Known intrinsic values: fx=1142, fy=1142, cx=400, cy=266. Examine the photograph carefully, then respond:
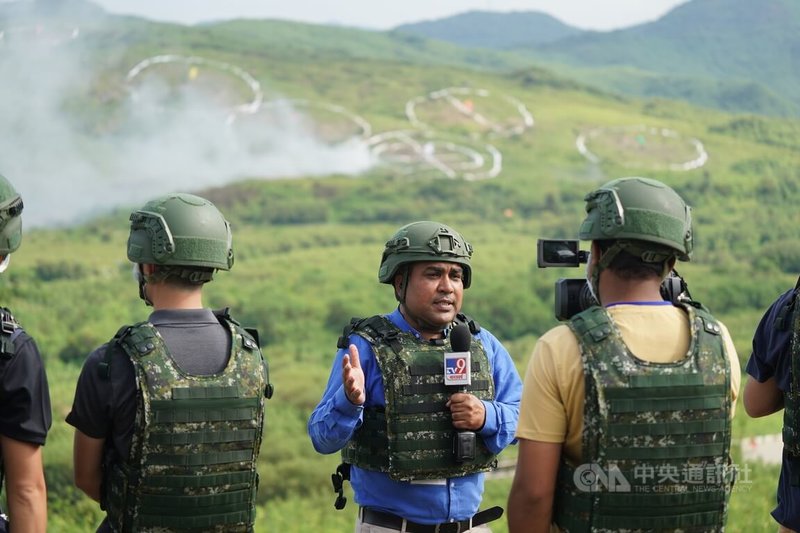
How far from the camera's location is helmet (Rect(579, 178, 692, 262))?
381 centimetres

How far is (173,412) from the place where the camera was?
4.02 meters

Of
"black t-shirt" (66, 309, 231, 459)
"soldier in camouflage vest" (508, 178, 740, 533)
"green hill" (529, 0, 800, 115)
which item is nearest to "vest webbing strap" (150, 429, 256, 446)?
"black t-shirt" (66, 309, 231, 459)

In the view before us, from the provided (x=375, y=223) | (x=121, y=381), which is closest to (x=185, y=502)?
(x=121, y=381)

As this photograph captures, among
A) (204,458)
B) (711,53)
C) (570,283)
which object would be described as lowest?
(711,53)

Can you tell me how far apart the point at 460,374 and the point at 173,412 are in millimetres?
1261

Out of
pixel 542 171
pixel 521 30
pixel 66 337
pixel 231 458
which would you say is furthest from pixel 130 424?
pixel 521 30

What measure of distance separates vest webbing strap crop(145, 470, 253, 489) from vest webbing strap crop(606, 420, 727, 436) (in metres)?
1.37

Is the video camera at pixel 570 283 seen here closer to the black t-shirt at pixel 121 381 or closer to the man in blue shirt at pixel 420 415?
the man in blue shirt at pixel 420 415

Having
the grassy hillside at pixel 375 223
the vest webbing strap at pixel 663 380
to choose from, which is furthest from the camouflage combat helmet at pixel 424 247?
the grassy hillside at pixel 375 223

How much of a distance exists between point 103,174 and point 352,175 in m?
13.8

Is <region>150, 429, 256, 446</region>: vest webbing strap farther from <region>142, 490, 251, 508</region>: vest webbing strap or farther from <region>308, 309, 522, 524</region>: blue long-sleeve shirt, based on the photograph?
<region>308, 309, 522, 524</region>: blue long-sleeve shirt

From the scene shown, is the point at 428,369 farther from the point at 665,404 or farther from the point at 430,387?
the point at 665,404

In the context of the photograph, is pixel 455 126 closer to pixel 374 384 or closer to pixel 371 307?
pixel 371 307

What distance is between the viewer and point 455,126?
70562mm
